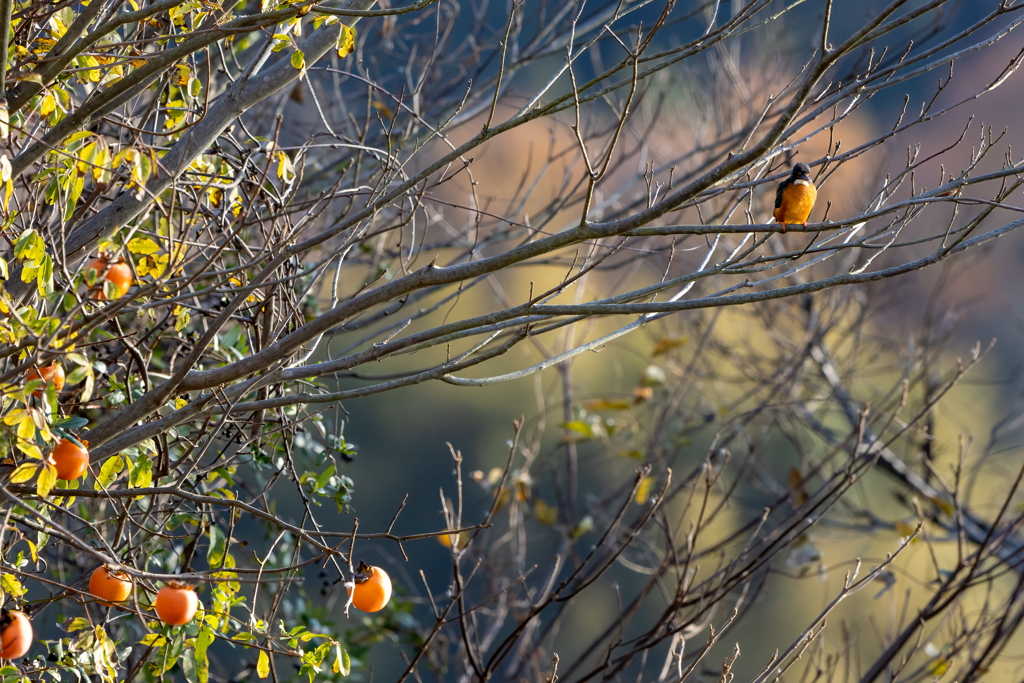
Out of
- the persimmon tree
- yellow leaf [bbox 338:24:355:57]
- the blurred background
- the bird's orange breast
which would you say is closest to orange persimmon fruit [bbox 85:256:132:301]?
the persimmon tree

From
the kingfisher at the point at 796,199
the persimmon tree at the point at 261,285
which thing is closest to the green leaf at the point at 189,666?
the persimmon tree at the point at 261,285

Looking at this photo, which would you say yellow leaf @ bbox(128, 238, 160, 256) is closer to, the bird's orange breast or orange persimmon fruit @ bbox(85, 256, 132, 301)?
orange persimmon fruit @ bbox(85, 256, 132, 301)

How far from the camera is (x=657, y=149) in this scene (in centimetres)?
378

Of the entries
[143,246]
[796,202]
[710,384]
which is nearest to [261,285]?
[143,246]

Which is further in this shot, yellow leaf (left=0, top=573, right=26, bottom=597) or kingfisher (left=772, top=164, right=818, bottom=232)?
kingfisher (left=772, top=164, right=818, bottom=232)

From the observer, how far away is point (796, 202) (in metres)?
1.44

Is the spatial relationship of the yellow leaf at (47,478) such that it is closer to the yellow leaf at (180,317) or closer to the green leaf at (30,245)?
the green leaf at (30,245)

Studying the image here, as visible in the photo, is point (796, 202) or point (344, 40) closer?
point (344, 40)

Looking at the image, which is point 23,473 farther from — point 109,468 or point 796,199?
point 796,199

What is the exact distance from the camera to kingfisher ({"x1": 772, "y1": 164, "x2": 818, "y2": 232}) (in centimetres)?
141

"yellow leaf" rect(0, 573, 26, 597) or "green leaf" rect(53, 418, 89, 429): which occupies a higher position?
"green leaf" rect(53, 418, 89, 429)

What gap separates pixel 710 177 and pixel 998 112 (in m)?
5.29

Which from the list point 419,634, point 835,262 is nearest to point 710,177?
point 419,634

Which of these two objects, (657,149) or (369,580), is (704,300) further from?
(657,149)
